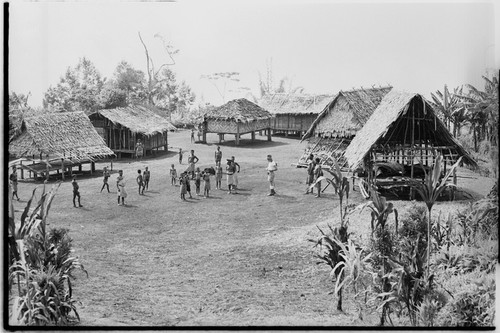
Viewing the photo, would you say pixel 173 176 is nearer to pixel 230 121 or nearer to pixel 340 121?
pixel 340 121

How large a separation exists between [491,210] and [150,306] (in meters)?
4.48

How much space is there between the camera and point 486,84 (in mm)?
7020

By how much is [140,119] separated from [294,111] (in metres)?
7.28

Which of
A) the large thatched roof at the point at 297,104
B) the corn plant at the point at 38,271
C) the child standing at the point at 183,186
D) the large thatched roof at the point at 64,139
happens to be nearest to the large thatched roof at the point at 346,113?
the child standing at the point at 183,186

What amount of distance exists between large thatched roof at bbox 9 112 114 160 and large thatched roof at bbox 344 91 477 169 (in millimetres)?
5534

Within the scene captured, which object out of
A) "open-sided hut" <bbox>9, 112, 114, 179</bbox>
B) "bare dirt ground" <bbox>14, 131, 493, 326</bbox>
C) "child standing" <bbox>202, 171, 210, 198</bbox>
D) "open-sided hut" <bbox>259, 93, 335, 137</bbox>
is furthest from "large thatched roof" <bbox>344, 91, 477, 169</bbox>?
"open-sided hut" <bbox>259, 93, 335, 137</bbox>

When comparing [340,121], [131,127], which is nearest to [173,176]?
[131,127]

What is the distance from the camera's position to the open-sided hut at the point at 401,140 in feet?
36.0

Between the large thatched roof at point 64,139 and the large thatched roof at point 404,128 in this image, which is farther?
the large thatched roof at point 404,128

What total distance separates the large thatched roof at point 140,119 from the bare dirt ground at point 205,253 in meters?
3.72

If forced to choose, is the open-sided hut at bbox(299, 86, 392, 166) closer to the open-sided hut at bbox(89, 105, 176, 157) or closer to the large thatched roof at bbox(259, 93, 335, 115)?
the open-sided hut at bbox(89, 105, 176, 157)

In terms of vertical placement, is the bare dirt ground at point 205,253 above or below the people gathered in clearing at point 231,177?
below

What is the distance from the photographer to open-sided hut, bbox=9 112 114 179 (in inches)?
420

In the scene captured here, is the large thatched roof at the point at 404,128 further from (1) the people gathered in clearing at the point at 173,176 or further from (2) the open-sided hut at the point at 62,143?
(2) the open-sided hut at the point at 62,143
